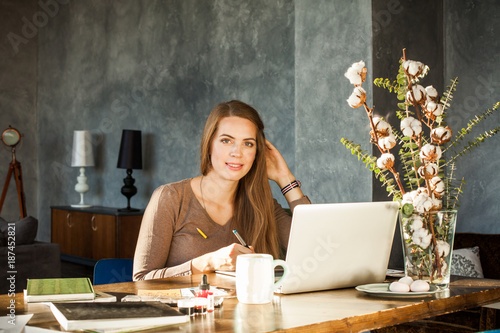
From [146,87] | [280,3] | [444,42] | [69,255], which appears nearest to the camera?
[444,42]

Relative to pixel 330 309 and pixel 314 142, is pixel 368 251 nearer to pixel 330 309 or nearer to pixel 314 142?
pixel 330 309

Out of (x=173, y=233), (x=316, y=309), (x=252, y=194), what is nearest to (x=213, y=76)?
(x=252, y=194)

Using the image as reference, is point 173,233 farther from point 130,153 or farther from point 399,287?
point 130,153

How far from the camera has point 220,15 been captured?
219 inches

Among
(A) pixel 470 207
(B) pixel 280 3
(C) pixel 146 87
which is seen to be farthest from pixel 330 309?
(C) pixel 146 87

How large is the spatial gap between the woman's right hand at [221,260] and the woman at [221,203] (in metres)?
0.24

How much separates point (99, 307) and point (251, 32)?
168 inches

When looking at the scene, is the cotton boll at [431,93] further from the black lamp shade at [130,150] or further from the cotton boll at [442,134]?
the black lamp shade at [130,150]

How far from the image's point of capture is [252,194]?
2336 mm

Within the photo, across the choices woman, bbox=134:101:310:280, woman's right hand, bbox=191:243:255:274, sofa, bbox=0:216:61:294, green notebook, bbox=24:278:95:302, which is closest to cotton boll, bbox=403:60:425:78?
woman's right hand, bbox=191:243:255:274

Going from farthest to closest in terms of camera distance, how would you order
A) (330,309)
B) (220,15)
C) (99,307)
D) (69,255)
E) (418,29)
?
(69,255) → (220,15) → (418,29) → (330,309) → (99,307)

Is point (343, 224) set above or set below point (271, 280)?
above

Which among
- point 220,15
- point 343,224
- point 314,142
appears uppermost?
point 220,15

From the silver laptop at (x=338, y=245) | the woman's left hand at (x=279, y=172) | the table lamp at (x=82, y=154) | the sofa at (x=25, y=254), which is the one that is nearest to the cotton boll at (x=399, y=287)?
the silver laptop at (x=338, y=245)
